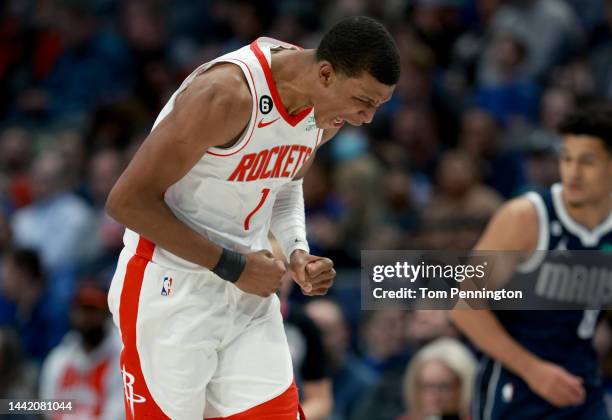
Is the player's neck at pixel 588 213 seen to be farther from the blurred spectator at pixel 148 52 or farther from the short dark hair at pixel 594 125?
the blurred spectator at pixel 148 52

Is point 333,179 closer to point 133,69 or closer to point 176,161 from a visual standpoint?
point 133,69

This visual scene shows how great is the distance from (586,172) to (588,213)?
0.20 meters

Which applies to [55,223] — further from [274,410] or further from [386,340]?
[274,410]

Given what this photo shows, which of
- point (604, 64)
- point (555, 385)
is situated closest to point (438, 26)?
point (604, 64)

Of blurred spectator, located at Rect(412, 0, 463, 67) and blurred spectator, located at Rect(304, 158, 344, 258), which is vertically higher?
blurred spectator, located at Rect(412, 0, 463, 67)

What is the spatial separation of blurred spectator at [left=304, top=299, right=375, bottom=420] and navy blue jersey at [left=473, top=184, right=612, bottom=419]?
226 centimetres

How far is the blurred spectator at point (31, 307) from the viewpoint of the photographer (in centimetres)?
920

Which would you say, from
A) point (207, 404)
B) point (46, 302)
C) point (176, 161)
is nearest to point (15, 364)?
point (46, 302)

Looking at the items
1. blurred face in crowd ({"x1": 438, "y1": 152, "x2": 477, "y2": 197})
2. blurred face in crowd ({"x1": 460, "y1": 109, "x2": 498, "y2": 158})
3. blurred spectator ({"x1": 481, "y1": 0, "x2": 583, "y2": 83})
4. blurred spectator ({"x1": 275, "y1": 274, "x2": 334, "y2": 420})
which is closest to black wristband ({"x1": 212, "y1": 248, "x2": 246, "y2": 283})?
blurred spectator ({"x1": 275, "y1": 274, "x2": 334, "y2": 420})

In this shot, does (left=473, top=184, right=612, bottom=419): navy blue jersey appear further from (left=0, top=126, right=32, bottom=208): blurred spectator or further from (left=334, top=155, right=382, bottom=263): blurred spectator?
(left=0, top=126, right=32, bottom=208): blurred spectator

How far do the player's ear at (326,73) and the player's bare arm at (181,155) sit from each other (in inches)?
10.8

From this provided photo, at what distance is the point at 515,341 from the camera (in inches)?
211

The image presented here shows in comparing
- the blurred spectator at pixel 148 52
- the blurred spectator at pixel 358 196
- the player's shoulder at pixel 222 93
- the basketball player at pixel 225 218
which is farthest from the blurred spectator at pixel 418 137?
the player's shoulder at pixel 222 93

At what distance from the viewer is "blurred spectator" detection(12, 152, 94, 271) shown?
1009 cm
